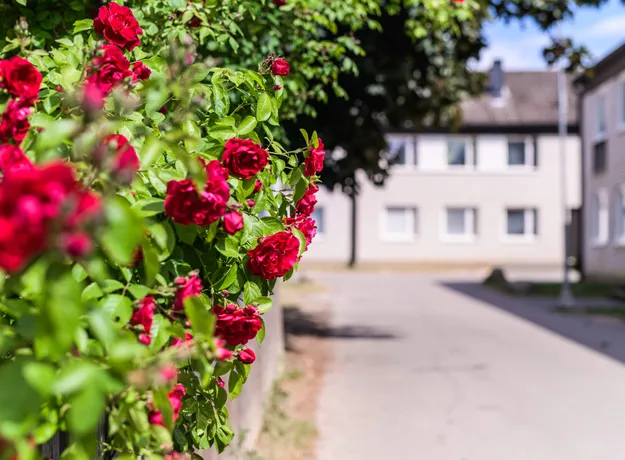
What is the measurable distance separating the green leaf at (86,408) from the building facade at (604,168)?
79.6ft

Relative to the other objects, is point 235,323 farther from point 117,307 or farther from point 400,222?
point 400,222

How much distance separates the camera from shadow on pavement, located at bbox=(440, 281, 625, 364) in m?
12.6

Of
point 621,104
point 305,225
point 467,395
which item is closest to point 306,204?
point 305,225

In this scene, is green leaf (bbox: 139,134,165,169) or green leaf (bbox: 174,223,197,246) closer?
green leaf (bbox: 139,134,165,169)

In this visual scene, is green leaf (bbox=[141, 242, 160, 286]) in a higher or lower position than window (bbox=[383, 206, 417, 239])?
lower

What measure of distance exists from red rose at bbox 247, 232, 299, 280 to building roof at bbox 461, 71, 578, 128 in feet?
125

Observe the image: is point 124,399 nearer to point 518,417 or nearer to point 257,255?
point 257,255

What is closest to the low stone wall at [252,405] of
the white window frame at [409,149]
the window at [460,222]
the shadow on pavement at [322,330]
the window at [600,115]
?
the shadow on pavement at [322,330]

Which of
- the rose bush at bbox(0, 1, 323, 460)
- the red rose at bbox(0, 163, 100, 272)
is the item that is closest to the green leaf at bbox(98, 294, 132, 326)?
the rose bush at bbox(0, 1, 323, 460)

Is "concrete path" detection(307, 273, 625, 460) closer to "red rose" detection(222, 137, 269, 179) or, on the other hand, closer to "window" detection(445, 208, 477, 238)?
Answer: "red rose" detection(222, 137, 269, 179)

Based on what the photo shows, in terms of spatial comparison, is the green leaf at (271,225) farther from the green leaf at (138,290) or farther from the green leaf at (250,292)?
the green leaf at (138,290)

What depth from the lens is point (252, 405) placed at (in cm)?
636

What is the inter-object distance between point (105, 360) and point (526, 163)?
41.2m

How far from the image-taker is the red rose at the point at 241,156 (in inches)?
84.2
